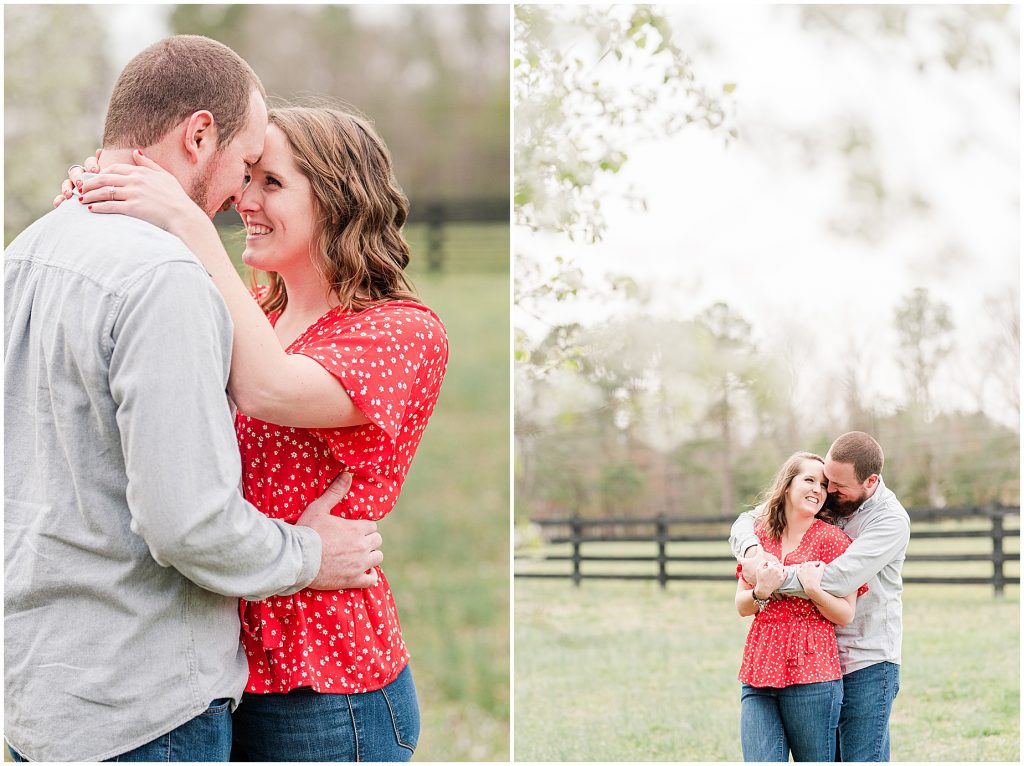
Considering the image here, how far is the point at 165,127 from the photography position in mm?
1543

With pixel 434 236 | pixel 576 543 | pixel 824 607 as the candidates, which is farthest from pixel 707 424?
pixel 434 236

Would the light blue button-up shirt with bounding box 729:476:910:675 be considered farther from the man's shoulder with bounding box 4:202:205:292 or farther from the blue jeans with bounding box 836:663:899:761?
the man's shoulder with bounding box 4:202:205:292

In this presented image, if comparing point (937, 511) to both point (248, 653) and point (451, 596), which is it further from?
point (248, 653)

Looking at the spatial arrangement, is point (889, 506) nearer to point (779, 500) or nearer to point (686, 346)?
point (779, 500)

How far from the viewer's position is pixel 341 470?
1.72m

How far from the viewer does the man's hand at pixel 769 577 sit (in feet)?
7.16

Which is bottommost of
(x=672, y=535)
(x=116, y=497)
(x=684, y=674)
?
(x=684, y=674)

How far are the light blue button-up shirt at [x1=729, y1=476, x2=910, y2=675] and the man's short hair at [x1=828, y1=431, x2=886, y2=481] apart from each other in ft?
0.19

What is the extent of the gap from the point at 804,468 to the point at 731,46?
10.4 ft

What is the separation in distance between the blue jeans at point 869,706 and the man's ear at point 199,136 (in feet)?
5.49

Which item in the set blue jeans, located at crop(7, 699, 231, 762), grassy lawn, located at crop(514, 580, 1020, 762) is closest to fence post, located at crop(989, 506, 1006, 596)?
grassy lawn, located at crop(514, 580, 1020, 762)

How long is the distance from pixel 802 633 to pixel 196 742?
1.27 metres

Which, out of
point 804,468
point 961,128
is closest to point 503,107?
point 961,128

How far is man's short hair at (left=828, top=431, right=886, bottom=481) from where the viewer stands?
85.4 inches
